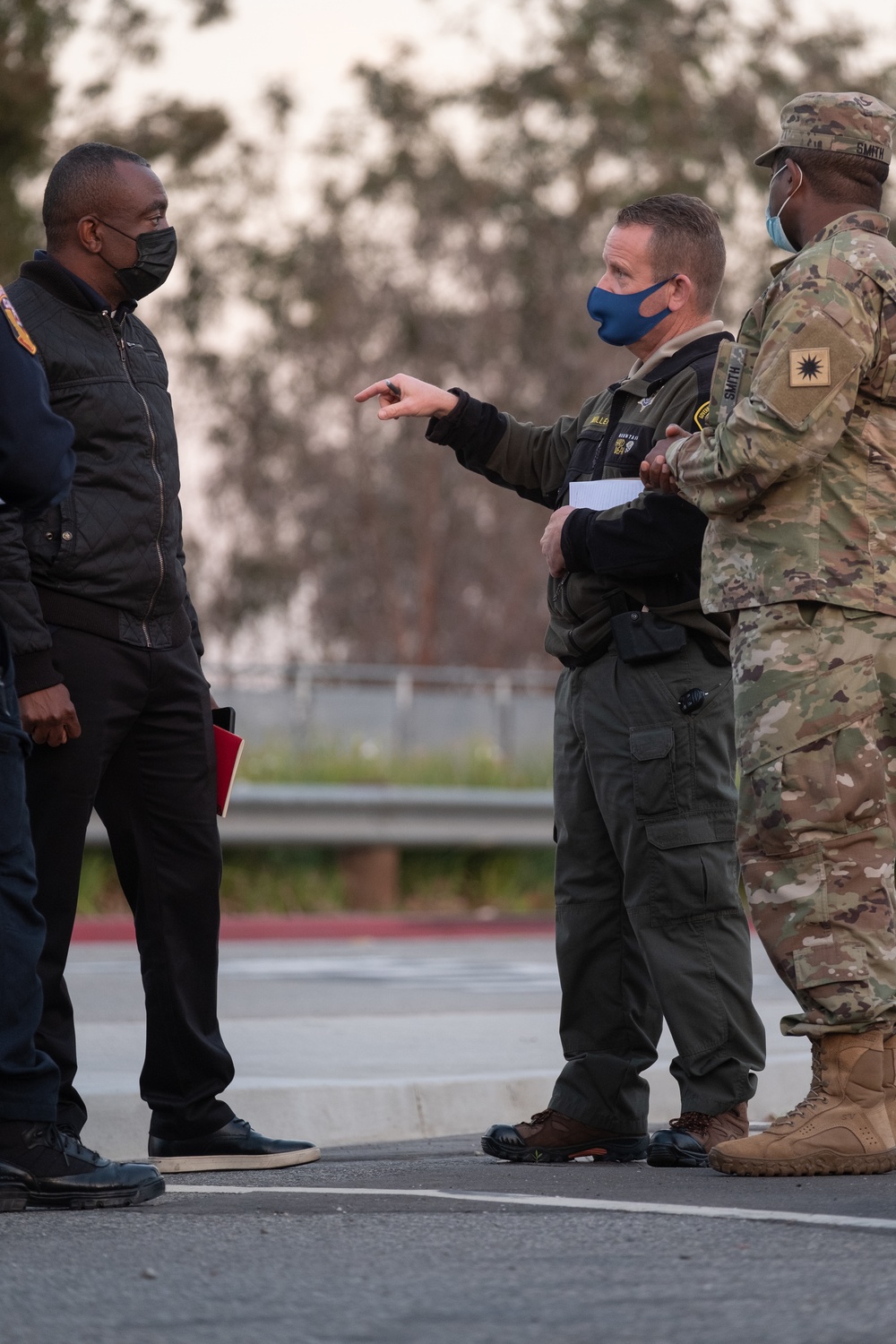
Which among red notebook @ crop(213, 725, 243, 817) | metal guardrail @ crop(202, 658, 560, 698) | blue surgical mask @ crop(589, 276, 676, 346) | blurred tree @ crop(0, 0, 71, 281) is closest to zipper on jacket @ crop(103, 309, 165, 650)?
red notebook @ crop(213, 725, 243, 817)

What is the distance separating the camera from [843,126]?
13.8 ft

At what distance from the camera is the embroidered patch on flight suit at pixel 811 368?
4.00 meters

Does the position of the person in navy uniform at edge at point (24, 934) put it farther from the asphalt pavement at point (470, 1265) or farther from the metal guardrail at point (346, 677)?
the metal guardrail at point (346, 677)

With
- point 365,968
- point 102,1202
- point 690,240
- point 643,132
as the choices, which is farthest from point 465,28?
point 102,1202

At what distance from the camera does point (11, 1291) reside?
2990mm

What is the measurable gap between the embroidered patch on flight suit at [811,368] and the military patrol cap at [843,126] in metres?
0.50

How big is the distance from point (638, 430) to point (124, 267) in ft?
3.95

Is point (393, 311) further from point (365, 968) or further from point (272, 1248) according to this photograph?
point (272, 1248)

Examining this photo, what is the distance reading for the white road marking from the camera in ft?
11.1

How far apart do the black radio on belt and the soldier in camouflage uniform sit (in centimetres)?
32

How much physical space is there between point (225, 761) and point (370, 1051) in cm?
200

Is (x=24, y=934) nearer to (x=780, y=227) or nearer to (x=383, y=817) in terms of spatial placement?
(x=780, y=227)

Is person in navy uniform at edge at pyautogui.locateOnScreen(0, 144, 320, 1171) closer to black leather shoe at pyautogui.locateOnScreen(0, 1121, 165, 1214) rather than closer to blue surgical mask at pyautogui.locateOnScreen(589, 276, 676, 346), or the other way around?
black leather shoe at pyautogui.locateOnScreen(0, 1121, 165, 1214)

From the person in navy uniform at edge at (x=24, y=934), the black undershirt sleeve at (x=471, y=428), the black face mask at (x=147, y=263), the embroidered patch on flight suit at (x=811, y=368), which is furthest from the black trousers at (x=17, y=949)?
the embroidered patch on flight suit at (x=811, y=368)
